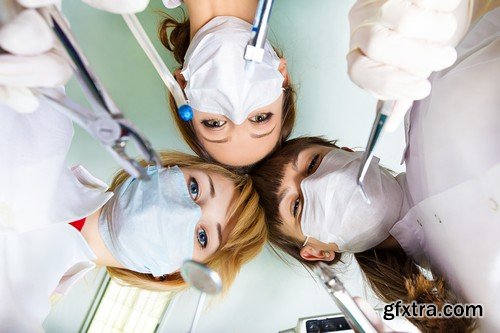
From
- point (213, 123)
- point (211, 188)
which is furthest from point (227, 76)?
point (211, 188)

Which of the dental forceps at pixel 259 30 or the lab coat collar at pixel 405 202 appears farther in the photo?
the lab coat collar at pixel 405 202

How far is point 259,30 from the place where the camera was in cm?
91

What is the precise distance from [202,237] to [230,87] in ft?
1.14

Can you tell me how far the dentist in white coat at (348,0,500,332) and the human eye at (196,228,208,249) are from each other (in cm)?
45

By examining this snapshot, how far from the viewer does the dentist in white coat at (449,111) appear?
0.88 m

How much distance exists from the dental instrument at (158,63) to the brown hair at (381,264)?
28 centimetres

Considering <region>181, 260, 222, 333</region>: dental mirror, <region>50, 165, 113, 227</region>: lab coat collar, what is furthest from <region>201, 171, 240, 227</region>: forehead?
<region>181, 260, 222, 333</region>: dental mirror

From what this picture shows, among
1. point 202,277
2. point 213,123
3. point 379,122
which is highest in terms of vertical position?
point 379,122

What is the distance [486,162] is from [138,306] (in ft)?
3.55

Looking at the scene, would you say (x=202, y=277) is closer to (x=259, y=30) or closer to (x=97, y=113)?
(x=97, y=113)

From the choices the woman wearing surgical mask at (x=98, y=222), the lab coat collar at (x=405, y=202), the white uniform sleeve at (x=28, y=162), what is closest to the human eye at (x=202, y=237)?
the woman wearing surgical mask at (x=98, y=222)

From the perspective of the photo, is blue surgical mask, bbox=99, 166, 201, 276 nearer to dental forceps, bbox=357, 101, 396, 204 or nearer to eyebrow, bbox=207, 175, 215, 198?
eyebrow, bbox=207, 175, 215, 198

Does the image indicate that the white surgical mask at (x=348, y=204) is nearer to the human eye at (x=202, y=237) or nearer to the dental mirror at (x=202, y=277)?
the human eye at (x=202, y=237)

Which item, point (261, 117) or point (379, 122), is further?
point (261, 117)
